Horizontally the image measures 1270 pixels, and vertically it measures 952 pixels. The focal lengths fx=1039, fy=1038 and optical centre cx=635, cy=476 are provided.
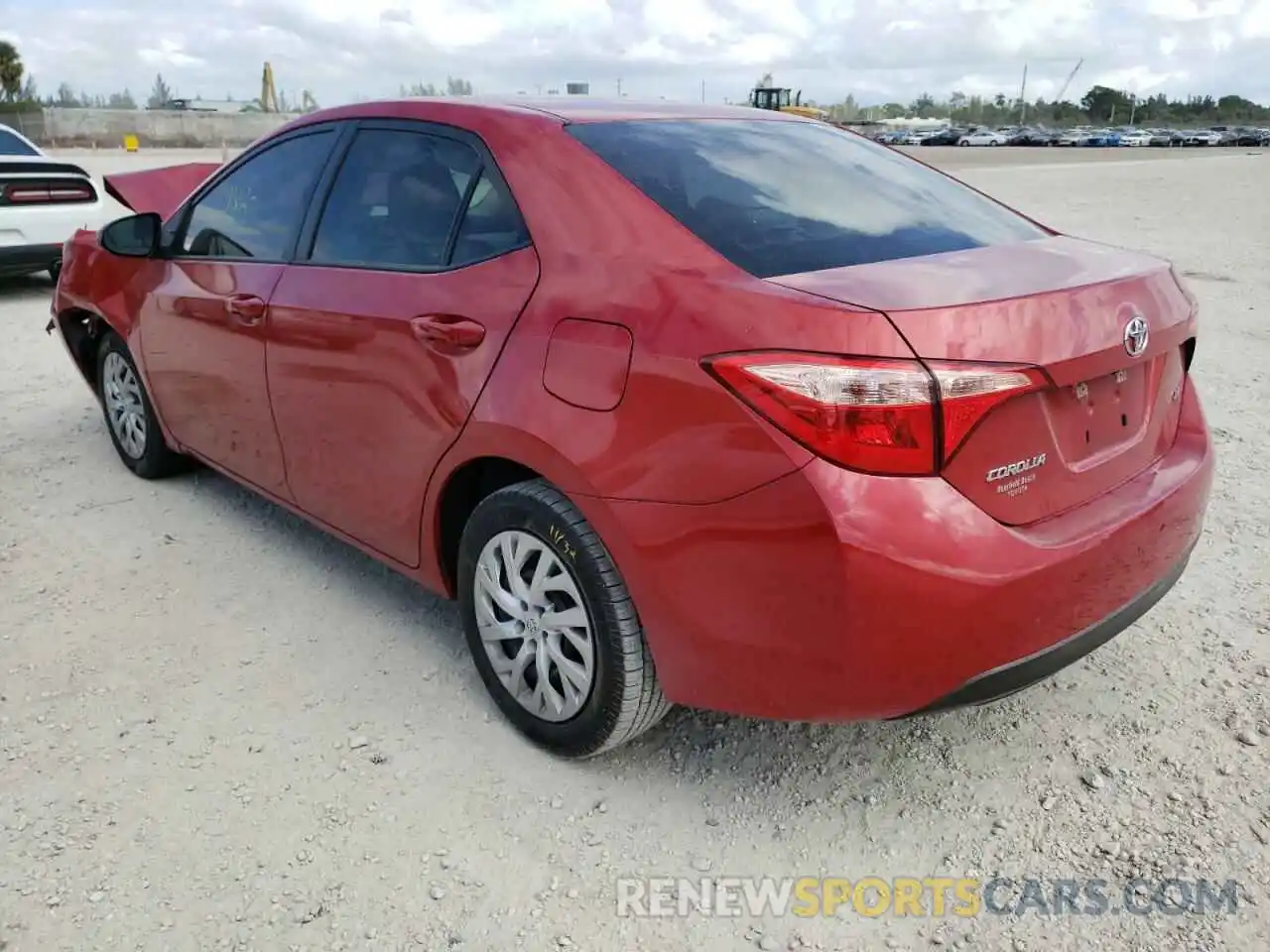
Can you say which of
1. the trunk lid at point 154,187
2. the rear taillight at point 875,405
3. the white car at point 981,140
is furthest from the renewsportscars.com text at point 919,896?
the white car at point 981,140

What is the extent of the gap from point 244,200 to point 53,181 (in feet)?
21.9

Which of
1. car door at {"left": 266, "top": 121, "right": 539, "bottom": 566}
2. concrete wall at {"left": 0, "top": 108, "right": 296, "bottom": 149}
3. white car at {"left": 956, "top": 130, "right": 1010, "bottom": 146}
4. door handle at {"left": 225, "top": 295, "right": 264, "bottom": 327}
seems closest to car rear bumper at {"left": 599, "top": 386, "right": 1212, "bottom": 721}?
car door at {"left": 266, "top": 121, "right": 539, "bottom": 566}

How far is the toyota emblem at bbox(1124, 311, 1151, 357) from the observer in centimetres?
230

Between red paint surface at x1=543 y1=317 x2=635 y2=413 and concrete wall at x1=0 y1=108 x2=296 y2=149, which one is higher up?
concrete wall at x1=0 y1=108 x2=296 y2=149

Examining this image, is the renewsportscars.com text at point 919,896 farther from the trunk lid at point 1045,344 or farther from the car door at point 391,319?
the car door at point 391,319

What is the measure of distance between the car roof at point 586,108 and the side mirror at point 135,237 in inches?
45.4

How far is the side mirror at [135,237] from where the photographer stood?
4086mm

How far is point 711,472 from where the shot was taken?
2.11m

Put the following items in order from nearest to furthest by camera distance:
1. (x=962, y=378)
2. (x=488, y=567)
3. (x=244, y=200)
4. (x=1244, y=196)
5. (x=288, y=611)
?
(x=962, y=378)
(x=488, y=567)
(x=288, y=611)
(x=244, y=200)
(x=1244, y=196)

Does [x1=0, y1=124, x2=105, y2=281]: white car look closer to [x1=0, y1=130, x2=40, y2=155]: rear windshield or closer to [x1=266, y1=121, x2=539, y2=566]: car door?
[x1=0, y1=130, x2=40, y2=155]: rear windshield

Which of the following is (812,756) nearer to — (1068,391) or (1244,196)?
(1068,391)

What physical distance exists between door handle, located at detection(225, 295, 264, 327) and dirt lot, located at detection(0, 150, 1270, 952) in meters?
0.94

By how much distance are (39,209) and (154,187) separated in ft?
12.1

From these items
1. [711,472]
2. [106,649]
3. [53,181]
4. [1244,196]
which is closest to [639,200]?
[711,472]
